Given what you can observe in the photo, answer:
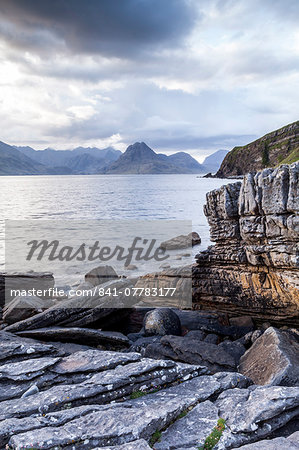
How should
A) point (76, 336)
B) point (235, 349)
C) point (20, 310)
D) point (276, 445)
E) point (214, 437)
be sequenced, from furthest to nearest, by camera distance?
1. point (20, 310)
2. point (76, 336)
3. point (235, 349)
4. point (214, 437)
5. point (276, 445)

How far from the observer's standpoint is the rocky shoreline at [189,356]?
6.70 metres

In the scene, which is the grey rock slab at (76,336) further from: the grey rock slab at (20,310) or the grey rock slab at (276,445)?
the grey rock slab at (276,445)

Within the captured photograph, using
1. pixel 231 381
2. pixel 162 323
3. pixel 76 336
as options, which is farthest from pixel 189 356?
pixel 76 336

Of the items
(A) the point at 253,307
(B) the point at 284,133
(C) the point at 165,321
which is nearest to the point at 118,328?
(C) the point at 165,321

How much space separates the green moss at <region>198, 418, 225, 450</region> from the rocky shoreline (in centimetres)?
2

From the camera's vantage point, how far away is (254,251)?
14.8 meters

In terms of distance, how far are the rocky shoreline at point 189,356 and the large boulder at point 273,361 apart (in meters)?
0.04

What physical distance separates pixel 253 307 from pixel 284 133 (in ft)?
A: 662

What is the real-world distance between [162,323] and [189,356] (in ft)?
10.6

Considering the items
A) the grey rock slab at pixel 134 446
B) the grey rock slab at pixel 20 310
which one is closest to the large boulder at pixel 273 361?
the grey rock slab at pixel 134 446

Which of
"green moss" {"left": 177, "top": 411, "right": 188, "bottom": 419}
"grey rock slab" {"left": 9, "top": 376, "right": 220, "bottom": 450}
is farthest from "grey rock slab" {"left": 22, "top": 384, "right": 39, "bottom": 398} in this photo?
"green moss" {"left": 177, "top": 411, "right": 188, "bottom": 419}

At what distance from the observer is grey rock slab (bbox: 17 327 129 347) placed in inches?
520

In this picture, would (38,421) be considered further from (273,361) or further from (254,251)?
(254,251)

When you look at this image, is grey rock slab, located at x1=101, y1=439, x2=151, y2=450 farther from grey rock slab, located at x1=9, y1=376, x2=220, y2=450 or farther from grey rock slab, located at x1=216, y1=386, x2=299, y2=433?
grey rock slab, located at x1=216, y1=386, x2=299, y2=433
